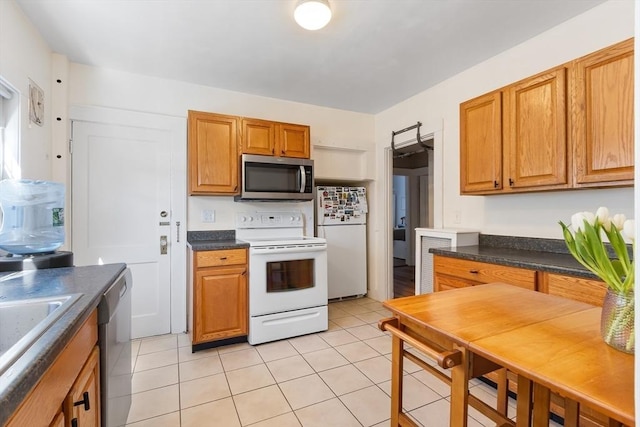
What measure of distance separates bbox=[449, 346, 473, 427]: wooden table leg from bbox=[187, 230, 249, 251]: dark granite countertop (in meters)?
1.98

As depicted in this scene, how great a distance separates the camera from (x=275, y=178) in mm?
2967

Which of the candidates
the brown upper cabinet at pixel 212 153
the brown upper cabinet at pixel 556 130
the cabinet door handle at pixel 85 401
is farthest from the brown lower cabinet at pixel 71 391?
the brown upper cabinet at pixel 556 130

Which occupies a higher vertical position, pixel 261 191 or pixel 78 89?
pixel 78 89

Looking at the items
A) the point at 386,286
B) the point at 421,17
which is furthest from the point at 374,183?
the point at 421,17

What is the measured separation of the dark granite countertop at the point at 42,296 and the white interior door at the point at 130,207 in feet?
4.07

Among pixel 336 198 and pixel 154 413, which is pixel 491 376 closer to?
pixel 154 413

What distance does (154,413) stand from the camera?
1.73m

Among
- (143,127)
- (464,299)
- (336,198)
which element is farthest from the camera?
(336,198)

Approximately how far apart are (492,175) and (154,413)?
2673mm

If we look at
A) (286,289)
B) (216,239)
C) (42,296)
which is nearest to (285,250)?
(286,289)

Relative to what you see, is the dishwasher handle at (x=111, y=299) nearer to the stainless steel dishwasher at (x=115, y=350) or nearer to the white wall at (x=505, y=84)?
the stainless steel dishwasher at (x=115, y=350)

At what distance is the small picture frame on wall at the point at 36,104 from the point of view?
2.07 metres

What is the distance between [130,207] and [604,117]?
11.4ft

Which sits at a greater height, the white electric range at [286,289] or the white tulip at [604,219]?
the white tulip at [604,219]
